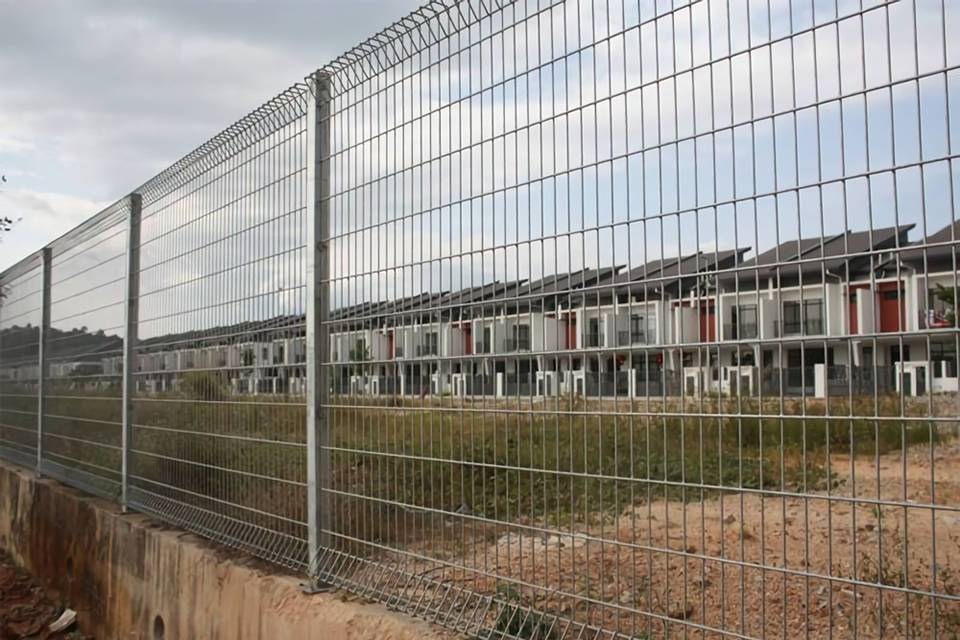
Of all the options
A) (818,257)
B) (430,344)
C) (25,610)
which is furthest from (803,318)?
(25,610)

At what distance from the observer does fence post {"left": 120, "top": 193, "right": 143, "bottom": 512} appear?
26.3 feet

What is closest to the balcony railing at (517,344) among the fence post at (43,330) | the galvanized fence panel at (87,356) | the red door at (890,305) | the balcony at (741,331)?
the balcony at (741,331)

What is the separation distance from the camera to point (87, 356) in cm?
959

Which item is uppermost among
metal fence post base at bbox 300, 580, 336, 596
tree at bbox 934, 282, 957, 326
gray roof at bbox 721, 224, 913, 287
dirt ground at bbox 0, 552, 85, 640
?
gray roof at bbox 721, 224, 913, 287

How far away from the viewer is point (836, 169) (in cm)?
264

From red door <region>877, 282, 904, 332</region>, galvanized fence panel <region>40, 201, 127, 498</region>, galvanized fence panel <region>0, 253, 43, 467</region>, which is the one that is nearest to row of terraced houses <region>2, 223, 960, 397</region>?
red door <region>877, 282, 904, 332</region>

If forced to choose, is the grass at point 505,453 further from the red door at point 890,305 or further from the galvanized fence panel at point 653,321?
the red door at point 890,305

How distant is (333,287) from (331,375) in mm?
474

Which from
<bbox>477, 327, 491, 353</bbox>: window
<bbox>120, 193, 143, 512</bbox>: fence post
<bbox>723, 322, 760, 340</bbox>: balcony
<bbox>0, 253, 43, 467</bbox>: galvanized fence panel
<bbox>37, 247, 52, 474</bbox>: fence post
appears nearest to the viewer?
<bbox>723, 322, 760, 340</bbox>: balcony

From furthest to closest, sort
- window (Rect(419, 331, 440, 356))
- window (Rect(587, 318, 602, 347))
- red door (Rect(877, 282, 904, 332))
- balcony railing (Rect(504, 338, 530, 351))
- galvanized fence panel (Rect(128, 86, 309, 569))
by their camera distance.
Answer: galvanized fence panel (Rect(128, 86, 309, 569))
window (Rect(419, 331, 440, 356))
balcony railing (Rect(504, 338, 530, 351))
window (Rect(587, 318, 602, 347))
red door (Rect(877, 282, 904, 332))

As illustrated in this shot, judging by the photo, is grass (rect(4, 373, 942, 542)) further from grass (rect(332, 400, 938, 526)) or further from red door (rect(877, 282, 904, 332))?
red door (rect(877, 282, 904, 332))

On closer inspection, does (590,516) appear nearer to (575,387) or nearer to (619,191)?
(575,387)

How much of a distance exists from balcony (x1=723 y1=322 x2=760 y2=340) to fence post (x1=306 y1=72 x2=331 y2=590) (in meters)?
2.68

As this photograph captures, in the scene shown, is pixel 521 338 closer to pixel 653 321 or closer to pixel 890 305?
pixel 653 321
